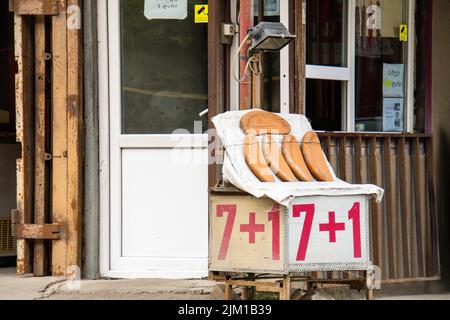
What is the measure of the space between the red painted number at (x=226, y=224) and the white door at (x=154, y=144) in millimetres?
1446

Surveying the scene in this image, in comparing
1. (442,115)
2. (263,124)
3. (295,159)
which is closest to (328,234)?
(295,159)

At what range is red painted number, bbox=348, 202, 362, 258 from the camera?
18.1ft

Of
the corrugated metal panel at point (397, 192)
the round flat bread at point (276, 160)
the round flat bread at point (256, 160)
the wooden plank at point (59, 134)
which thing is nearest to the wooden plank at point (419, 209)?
the corrugated metal panel at point (397, 192)

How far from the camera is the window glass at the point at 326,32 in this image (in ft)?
23.2

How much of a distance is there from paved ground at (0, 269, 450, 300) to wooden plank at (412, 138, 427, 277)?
37 cm

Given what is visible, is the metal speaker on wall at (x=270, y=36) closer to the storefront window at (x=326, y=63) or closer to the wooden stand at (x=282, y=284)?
the storefront window at (x=326, y=63)

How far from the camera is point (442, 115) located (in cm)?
756

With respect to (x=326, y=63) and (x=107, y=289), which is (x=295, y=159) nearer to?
(x=326, y=63)

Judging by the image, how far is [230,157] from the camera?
18.7 ft

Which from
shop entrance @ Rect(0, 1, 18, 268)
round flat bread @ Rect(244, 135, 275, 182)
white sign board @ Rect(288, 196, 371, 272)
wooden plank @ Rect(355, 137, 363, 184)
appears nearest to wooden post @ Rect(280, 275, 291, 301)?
white sign board @ Rect(288, 196, 371, 272)

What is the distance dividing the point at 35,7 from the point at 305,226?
9.75ft

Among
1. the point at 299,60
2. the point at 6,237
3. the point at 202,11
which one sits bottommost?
the point at 6,237

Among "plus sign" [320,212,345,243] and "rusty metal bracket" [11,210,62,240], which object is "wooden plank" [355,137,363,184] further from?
"rusty metal bracket" [11,210,62,240]

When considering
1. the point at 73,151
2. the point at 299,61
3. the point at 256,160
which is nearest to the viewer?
the point at 256,160
